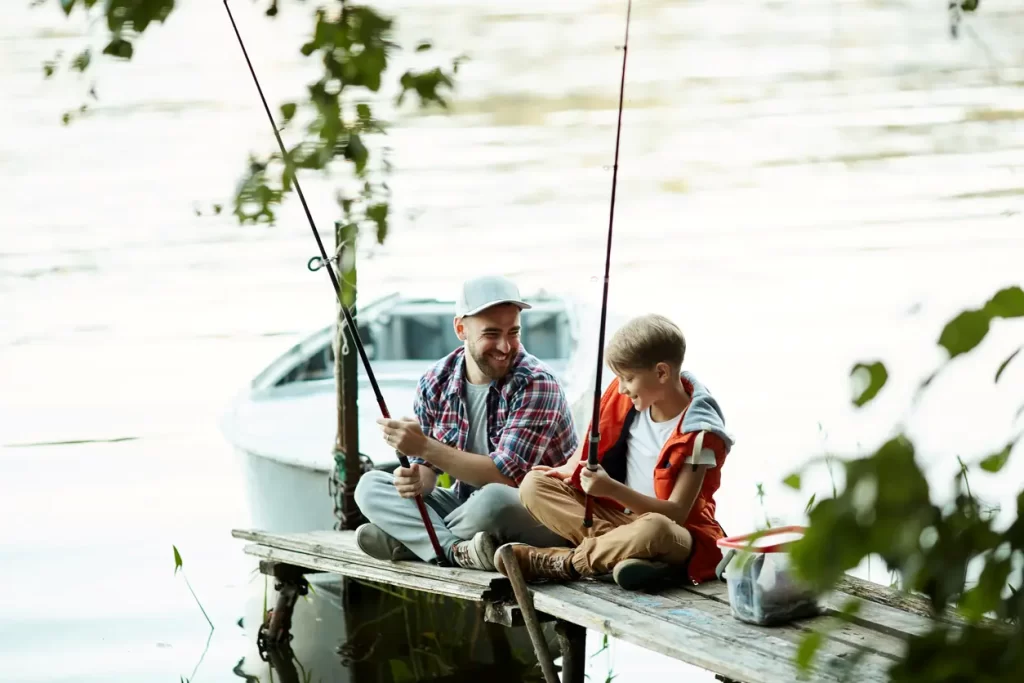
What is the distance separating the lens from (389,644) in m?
4.30

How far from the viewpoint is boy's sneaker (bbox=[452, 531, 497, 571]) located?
3.09 m

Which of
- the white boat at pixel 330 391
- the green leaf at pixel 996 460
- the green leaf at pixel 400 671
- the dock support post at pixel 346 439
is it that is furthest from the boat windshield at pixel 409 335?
the green leaf at pixel 996 460

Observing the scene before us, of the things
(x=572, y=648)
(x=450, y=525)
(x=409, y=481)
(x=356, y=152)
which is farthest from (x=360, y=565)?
(x=356, y=152)

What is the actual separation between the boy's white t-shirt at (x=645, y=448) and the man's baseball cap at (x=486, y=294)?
435 millimetres

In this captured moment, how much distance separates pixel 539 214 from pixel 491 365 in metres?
6.47

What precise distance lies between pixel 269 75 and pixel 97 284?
1929mm

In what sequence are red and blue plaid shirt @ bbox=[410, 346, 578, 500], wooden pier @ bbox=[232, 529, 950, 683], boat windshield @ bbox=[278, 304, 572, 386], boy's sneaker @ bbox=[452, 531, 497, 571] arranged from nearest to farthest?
1. wooden pier @ bbox=[232, 529, 950, 683]
2. boy's sneaker @ bbox=[452, 531, 497, 571]
3. red and blue plaid shirt @ bbox=[410, 346, 578, 500]
4. boat windshield @ bbox=[278, 304, 572, 386]

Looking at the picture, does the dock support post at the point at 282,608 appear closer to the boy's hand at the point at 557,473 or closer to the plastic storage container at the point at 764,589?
the boy's hand at the point at 557,473

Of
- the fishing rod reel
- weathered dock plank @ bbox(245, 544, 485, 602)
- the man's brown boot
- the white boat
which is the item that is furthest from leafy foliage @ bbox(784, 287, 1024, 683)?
the white boat

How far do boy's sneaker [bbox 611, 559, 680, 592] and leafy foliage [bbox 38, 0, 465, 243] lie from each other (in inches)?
61.4

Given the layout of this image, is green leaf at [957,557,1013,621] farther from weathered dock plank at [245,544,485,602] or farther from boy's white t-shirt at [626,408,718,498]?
weathered dock plank at [245,544,485,602]

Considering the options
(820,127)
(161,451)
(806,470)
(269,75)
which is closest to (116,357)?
(161,451)

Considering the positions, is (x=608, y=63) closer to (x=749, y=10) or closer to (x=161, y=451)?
(x=749, y=10)

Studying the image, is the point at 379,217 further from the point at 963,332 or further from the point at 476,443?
the point at 476,443
